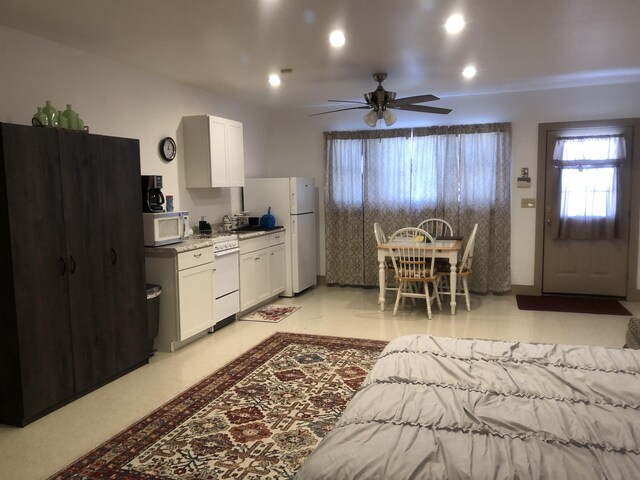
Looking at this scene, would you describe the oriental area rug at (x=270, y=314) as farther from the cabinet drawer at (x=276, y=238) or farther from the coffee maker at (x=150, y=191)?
the coffee maker at (x=150, y=191)

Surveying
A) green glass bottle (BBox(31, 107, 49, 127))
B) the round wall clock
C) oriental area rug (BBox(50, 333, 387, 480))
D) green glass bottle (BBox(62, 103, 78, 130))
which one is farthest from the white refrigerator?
green glass bottle (BBox(31, 107, 49, 127))

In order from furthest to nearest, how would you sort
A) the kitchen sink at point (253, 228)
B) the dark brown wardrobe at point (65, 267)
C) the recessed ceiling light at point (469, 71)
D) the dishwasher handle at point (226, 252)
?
the kitchen sink at point (253, 228) < the dishwasher handle at point (226, 252) < the recessed ceiling light at point (469, 71) < the dark brown wardrobe at point (65, 267)

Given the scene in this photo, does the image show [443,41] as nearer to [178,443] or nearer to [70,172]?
[70,172]

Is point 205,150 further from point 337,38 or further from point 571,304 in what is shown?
point 571,304

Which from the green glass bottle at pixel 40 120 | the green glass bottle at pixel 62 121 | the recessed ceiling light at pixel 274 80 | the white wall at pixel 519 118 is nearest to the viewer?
the green glass bottle at pixel 40 120

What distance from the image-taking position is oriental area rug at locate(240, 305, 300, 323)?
555 cm

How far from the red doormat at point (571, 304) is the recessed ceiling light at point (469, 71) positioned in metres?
2.69

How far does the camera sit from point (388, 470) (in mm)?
1522

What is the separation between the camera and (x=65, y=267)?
3.35 meters

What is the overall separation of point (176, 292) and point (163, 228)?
1.95ft

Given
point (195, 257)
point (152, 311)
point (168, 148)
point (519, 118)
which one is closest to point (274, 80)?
point (168, 148)

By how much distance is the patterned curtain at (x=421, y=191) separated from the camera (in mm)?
6449

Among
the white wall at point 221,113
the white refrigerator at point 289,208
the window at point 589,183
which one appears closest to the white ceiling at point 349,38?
the white wall at point 221,113

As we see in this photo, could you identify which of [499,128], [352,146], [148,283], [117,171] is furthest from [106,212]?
[499,128]
